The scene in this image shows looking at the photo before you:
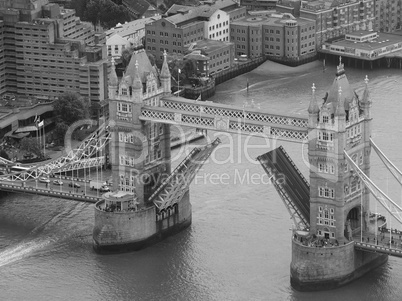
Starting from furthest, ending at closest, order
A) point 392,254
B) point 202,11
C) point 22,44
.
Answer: point 202,11
point 22,44
point 392,254

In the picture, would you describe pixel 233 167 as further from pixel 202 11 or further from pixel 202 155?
pixel 202 11

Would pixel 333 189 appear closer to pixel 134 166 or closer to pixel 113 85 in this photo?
pixel 134 166

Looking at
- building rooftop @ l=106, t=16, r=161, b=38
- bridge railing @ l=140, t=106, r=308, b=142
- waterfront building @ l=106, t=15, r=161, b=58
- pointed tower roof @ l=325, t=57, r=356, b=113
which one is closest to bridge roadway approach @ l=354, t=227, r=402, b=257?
bridge railing @ l=140, t=106, r=308, b=142

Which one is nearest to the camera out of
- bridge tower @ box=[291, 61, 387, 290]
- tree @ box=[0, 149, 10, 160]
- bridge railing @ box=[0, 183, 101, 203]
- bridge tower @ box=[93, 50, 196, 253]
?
bridge tower @ box=[291, 61, 387, 290]

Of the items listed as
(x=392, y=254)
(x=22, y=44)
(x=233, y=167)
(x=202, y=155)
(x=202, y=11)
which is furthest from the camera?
(x=202, y=11)

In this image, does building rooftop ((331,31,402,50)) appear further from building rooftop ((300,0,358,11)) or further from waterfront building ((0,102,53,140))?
waterfront building ((0,102,53,140))

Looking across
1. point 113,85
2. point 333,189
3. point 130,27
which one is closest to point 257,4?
point 130,27

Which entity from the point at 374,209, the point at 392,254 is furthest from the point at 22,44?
the point at 392,254
